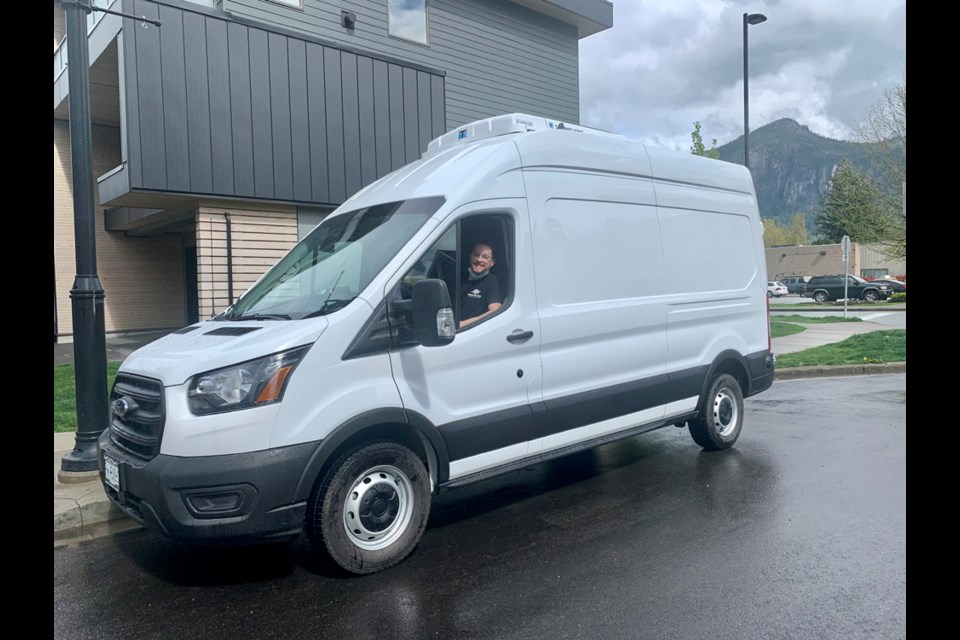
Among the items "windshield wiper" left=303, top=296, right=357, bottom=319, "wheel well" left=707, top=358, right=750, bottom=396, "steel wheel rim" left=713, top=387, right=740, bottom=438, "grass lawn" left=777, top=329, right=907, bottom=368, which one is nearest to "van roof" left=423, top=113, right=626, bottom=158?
"windshield wiper" left=303, top=296, right=357, bottom=319

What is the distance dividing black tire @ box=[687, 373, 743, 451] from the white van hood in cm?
397

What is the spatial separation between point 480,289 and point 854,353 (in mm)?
11755

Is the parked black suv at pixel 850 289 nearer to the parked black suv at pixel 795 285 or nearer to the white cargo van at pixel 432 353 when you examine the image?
the parked black suv at pixel 795 285

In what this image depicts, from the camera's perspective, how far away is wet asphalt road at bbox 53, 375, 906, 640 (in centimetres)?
345

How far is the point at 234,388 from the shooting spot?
368 cm

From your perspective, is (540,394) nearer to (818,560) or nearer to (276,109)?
(818,560)

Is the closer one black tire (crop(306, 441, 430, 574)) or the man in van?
black tire (crop(306, 441, 430, 574))

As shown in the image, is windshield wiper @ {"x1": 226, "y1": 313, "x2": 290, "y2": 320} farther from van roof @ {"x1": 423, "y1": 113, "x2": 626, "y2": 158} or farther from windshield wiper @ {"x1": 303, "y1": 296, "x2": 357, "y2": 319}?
van roof @ {"x1": 423, "y1": 113, "x2": 626, "y2": 158}

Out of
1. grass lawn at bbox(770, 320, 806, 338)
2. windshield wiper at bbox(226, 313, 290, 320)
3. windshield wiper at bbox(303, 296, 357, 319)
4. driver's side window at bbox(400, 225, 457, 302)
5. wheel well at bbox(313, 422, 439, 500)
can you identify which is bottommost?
grass lawn at bbox(770, 320, 806, 338)

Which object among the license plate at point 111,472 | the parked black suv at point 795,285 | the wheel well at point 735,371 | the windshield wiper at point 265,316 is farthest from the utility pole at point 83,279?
the parked black suv at point 795,285

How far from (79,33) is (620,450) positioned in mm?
5989
